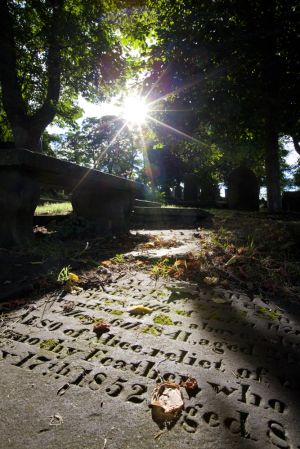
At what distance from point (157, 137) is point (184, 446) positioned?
14678 millimetres

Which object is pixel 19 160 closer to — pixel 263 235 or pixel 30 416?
pixel 30 416

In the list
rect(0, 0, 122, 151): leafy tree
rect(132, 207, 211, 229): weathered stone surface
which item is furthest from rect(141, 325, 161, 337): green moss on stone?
rect(0, 0, 122, 151): leafy tree

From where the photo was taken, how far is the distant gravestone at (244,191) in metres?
14.0

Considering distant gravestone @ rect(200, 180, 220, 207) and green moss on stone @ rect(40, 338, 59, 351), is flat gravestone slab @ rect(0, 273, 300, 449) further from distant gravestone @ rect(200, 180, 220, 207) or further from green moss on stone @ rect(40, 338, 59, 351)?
distant gravestone @ rect(200, 180, 220, 207)

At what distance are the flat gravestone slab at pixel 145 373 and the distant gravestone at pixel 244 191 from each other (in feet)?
40.5

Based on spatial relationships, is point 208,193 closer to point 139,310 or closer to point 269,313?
point 269,313

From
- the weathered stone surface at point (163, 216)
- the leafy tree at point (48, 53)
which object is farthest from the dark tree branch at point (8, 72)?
the weathered stone surface at point (163, 216)

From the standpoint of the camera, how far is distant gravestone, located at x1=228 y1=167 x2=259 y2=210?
1402cm

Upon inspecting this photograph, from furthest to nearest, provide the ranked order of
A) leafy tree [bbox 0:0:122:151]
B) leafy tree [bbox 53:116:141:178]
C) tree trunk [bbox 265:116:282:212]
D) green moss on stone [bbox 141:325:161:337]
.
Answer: leafy tree [bbox 53:116:141:178]
tree trunk [bbox 265:116:282:212]
leafy tree [bbox 0:0:122:151]
green moss on stone [bbox 141:325:161:337]

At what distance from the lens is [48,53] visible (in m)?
11.6

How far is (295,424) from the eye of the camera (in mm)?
1105

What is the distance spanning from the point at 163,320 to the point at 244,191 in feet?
42.4

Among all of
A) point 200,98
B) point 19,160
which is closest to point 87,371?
point 19,160

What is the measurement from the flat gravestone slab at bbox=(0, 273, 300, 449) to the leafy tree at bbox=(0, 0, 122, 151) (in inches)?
387
